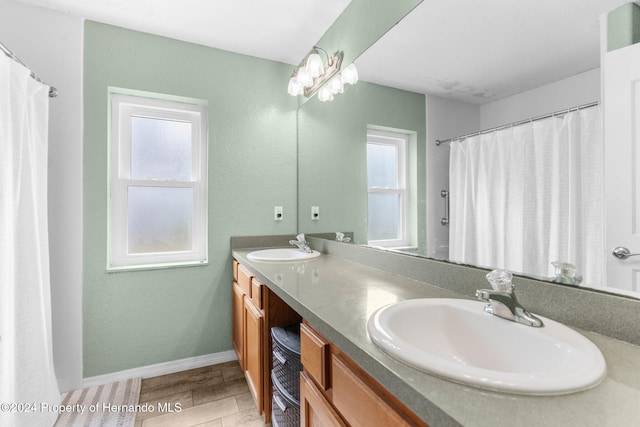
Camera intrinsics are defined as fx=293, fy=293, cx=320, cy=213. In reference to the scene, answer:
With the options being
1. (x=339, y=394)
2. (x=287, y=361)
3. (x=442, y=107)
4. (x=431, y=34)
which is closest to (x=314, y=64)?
(x=431, y=34)

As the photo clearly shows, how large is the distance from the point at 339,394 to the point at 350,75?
5.22 ft

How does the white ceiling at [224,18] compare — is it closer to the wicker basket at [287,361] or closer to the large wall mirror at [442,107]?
the large wall mirror at [442,107]

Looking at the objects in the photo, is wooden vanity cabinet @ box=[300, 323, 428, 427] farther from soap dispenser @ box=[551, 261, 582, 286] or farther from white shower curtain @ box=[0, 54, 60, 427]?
white shower curtain @ box=[0, 54, 60, 427]

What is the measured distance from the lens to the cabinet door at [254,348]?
1442mm

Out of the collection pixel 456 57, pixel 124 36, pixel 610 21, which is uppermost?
pixel 124 36

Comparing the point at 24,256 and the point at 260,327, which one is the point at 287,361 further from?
the point at 24,256

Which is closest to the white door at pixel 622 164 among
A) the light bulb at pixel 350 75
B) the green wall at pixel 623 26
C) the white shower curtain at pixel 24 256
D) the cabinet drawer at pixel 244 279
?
the green wall at pixel 623 26

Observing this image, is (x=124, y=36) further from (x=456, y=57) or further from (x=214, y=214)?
(x=456, y=57)

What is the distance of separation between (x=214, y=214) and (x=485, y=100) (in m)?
1.79

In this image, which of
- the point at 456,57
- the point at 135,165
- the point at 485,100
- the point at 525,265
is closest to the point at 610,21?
the point at 485,100

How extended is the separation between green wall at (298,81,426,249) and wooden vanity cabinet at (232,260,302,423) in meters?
0.62

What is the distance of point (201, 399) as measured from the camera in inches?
67.6

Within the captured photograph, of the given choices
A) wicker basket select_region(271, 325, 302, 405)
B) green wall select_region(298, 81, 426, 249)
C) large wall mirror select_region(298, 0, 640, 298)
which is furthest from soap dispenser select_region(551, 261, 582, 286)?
wicker basket select_region(271, 325, 302, 405)

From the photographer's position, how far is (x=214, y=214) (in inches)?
83.4
